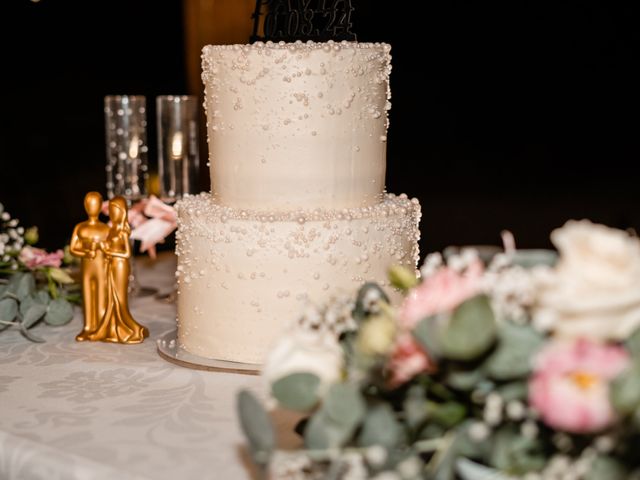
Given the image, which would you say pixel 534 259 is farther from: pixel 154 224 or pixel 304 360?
pixel 154 224

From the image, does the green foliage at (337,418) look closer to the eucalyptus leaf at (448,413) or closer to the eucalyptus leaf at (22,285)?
the eucalyptus leaf at (448,413)

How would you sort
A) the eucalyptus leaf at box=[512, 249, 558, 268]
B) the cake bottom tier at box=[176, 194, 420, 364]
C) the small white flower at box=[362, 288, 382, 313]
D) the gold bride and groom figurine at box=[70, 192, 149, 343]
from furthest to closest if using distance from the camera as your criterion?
the gold bride and groom figurine at box=[70, 192, 149, 343] < the cake bottom tier at box=[176, 194, 420, 364] < the small white flower at box=[362, 288, 382, 313] < the eucalyptus leaf at box=[512, 249, 558, 268]

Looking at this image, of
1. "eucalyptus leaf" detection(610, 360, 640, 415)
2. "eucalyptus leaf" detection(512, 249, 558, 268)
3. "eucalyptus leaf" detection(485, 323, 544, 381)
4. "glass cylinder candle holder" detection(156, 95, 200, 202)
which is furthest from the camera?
"glass cylinder candle holder" detection(156, 95, 200, 202)

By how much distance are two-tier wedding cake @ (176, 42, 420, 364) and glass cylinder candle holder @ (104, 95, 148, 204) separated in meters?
0.68

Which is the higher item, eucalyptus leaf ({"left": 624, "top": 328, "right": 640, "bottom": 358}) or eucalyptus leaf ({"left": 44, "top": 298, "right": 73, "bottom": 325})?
eucalyptus leaf ({"left": 624, "top": 328, "right": 640, "bottom": 358})

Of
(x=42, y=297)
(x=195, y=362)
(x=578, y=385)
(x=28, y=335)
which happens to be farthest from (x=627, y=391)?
(x=42, y=297)

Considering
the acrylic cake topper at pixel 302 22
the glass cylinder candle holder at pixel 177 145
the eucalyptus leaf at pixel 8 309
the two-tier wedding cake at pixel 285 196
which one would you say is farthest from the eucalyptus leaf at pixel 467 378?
the glass cylinder candle holder at pixel 177 145

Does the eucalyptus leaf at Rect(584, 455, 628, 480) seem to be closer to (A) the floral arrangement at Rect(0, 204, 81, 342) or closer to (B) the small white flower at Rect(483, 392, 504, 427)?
(B) the small white flower at Rect(483, 392, 504, 427)

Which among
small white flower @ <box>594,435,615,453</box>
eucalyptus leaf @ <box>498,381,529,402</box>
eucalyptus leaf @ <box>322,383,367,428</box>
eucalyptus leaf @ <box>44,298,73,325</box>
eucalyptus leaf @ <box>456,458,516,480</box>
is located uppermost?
eucalyptus leaf @ <box>498,381,529,402</box>

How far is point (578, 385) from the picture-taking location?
3.29 feet

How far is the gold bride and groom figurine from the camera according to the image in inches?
83.7

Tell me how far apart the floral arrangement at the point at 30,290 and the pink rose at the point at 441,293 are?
49.5 inches

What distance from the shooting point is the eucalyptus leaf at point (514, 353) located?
107cm

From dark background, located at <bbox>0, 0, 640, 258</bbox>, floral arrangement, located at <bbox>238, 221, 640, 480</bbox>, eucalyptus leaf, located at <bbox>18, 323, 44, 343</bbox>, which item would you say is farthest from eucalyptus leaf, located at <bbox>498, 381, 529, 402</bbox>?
dark background, located at <bbox>0, 0, 640, 258</bbox>
